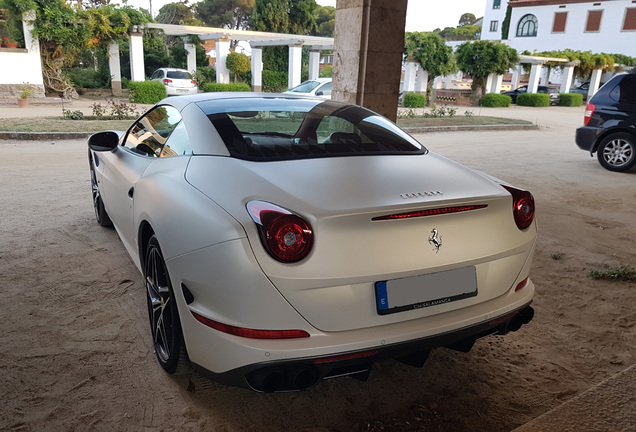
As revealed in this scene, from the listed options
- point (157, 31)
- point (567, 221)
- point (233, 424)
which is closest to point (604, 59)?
point (157, 31)

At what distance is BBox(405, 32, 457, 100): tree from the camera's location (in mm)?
28391

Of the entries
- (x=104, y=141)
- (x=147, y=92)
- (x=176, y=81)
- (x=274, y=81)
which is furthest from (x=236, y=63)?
(x=104, y=141)

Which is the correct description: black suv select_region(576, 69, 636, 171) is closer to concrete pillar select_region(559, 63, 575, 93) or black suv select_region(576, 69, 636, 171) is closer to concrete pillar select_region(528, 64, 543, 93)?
concrete pillar select_region(528, 64, 543, 93)

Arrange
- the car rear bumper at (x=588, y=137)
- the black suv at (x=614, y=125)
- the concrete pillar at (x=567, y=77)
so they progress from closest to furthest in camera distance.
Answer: the black suv at (x=614, y=125), the car rear bumper at (x=588, y=137), the concrete pillar at (x=567, y=77)

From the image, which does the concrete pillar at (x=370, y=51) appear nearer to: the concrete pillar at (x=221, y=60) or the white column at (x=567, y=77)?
the concrete pillar at (x=221, y=60)

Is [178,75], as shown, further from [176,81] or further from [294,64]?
[294,64]

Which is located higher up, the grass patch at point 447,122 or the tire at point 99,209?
the tire at point 99,209

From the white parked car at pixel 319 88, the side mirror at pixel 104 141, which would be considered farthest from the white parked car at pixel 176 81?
the side mirror at pixel 104 141

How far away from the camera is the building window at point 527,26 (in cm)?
5019

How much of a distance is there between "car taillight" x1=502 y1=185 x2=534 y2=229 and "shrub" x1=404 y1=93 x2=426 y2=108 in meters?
24.8

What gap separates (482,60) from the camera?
31.7m

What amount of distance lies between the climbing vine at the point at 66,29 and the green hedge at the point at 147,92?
3821 millimetres

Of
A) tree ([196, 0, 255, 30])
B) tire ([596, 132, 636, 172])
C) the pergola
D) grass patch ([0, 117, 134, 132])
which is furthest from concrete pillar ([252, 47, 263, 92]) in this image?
tree ([196, 0, 255, 30])

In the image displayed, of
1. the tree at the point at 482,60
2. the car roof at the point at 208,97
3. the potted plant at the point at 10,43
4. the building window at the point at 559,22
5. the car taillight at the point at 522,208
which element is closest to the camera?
the car taillight at the point at 522,208
